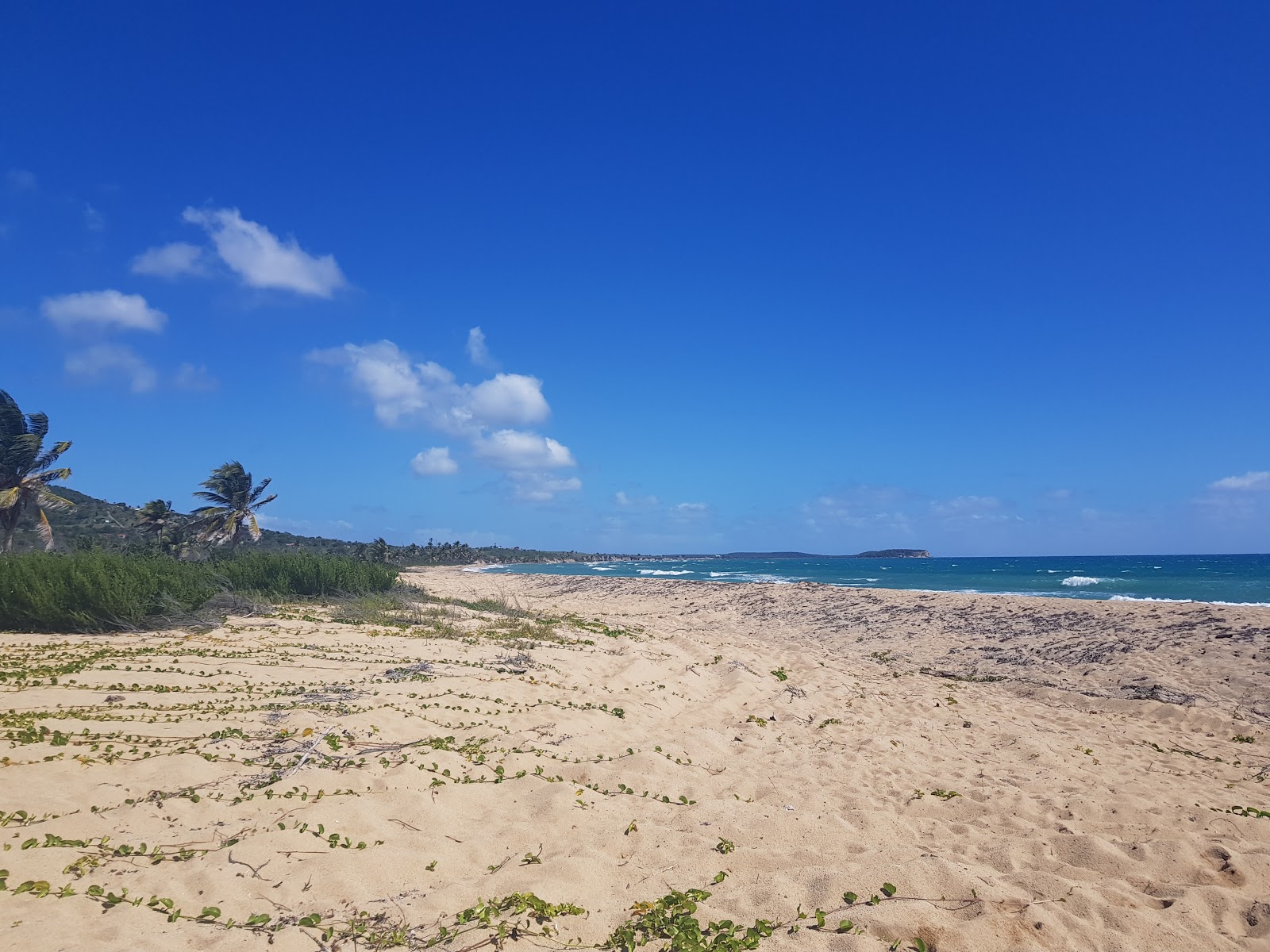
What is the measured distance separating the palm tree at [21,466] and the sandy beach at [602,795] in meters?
21.7

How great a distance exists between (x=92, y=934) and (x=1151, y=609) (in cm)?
2256

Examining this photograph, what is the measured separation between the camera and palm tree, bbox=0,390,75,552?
89.5 ft

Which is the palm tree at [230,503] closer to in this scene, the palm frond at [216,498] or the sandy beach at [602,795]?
the palm frond at [216,498]

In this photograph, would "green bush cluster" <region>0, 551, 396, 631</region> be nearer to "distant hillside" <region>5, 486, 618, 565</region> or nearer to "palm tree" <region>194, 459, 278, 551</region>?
"distant hillside" <region>5, 486, 618, 565</region>

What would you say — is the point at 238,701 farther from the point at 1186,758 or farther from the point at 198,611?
the point at 1186,758

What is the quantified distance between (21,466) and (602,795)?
32.3 metres

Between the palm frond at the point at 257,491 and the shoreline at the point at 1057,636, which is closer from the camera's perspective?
the shoreline at the point at 1057,636

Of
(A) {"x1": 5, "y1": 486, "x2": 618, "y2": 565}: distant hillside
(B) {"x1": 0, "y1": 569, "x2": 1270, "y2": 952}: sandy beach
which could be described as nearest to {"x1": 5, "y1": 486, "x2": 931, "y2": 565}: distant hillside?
(A) {"x1": 5, "y1": 486, "x2": 618, "y2": 565}: distant hillside

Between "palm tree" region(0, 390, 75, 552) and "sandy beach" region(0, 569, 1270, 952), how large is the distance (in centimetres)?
2172

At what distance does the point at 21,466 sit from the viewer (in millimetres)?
27828

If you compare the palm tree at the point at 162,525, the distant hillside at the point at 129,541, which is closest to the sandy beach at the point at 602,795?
the distant hillside at the point at 129,541

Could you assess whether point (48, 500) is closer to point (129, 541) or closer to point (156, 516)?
point (156, 516)

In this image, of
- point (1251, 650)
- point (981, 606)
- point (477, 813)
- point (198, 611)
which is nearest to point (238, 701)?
point (477, 813)

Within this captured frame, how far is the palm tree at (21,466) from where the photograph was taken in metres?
27.3
